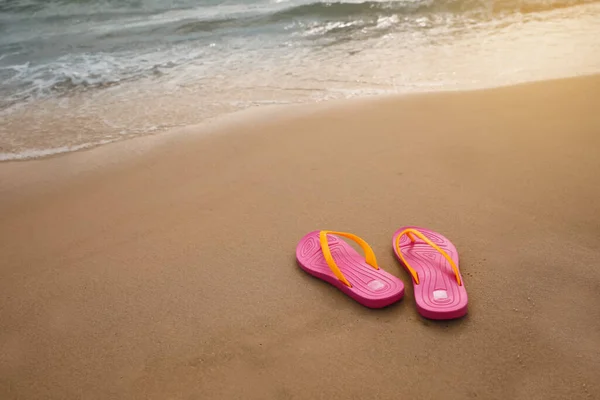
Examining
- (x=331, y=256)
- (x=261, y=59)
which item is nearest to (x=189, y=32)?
(x=261, y=59)

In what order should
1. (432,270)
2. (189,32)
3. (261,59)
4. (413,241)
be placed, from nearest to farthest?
(432,270), (413,241), (261,59), (189,32)

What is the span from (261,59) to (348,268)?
3577 mm

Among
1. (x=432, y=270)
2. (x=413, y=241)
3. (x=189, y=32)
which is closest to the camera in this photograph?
(x=432, y=270)

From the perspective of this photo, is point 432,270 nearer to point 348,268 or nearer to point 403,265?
point 403,265

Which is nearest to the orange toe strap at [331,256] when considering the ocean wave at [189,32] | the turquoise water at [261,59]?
the turquoise water at [261,59]

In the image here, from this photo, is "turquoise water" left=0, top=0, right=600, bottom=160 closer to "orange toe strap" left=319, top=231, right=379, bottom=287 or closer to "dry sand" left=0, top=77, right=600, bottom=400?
"dry sand" left=0, top=77, right=600, bottom=400

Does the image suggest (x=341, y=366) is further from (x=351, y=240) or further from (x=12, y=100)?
(x=12, y=100)

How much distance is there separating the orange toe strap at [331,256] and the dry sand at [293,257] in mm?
75

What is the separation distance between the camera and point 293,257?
1.91 metres

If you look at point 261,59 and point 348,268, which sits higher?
point 261,59

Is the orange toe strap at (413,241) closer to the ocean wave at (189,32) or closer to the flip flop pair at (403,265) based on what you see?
the flip flop pair at (403,265)

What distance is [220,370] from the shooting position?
1.42 metres

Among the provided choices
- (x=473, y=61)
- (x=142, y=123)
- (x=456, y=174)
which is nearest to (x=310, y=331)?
(x=456, y=174)

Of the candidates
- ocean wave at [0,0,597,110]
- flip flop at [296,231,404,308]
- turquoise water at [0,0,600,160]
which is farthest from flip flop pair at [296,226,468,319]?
ocean wave at [0,0,597,110]
